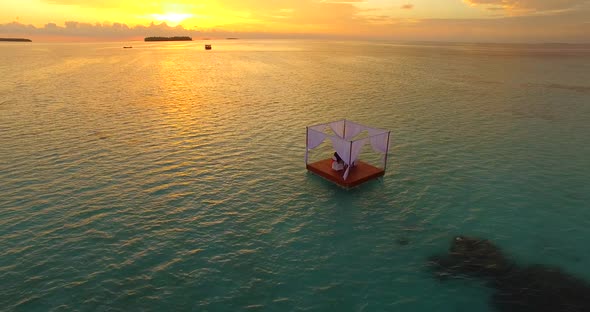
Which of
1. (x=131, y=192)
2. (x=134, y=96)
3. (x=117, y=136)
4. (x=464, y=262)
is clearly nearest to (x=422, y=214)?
(x=464, y=262)

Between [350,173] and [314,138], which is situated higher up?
[314,138]

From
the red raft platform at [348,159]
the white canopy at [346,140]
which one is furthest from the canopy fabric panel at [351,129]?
the red raft platform at [348,159]

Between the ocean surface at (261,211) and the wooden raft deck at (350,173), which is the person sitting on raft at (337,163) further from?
the ocean surface at (261,211)

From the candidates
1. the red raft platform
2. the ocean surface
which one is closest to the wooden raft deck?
the red raft platform

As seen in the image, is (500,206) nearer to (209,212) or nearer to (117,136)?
(209,212)

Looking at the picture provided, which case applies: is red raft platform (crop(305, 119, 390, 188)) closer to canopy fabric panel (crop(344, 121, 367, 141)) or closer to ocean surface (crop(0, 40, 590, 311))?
canopy fabric panel (crop(344, 121, 367, 141))

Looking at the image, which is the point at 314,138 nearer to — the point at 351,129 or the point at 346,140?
the point at 346,140

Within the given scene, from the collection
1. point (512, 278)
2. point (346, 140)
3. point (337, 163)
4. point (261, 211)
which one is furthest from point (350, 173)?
point (512, 278)
